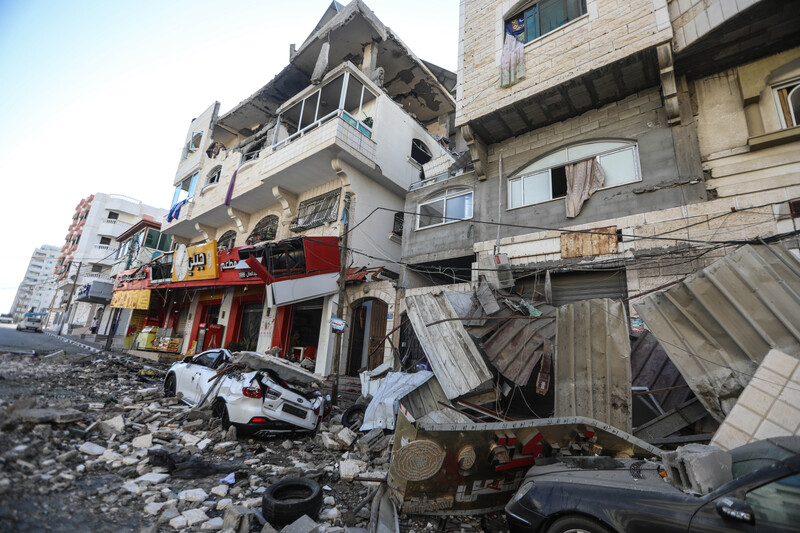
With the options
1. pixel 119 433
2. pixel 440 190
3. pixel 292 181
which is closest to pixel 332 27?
pixel 292 181

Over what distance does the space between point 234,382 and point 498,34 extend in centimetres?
1219

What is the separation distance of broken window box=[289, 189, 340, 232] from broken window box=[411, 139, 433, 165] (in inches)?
200

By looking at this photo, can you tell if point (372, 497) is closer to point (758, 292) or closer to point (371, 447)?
point (371, 447)

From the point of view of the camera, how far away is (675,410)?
510 centimetres

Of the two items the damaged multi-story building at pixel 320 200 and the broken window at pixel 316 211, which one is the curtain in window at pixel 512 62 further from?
the broken window at pixel 316 211

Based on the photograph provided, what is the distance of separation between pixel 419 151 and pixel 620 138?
10435mm

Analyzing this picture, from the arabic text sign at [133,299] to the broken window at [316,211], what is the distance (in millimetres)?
11823

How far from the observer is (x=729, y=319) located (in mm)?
4777

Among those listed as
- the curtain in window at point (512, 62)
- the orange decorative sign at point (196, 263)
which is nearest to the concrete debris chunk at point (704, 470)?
the curtain in window at point (512, 62)

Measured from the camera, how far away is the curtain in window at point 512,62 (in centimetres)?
969

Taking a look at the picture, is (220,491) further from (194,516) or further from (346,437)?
(346,437)

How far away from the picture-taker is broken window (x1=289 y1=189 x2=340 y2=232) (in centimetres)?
1446

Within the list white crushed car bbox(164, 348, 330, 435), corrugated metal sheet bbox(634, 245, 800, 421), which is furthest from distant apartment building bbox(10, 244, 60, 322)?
corrugated metal sheet bbox(634, 245, 800, 421)

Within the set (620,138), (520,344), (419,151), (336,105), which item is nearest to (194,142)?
(336,105)
